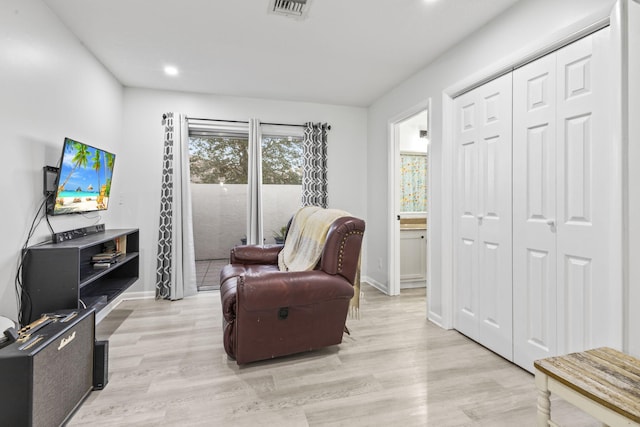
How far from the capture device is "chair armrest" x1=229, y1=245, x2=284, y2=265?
10.3 ft

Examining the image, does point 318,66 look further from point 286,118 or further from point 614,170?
point 614,170

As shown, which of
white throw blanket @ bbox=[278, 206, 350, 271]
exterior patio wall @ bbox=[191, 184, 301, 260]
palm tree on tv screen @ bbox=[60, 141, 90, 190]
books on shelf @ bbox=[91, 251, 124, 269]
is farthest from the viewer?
exterior patio wall @ bbox=[191, 184, 301, 260]

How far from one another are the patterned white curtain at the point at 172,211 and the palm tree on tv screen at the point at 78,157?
1.15 meters

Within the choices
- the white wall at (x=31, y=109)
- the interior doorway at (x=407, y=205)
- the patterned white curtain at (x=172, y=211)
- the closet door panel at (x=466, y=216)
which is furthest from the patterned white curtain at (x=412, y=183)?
the white wall at (x=31, y=109)

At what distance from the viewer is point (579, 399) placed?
1.03 metres

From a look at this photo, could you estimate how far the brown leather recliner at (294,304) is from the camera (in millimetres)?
1973

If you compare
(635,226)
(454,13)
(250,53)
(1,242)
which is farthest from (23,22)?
(635,226)

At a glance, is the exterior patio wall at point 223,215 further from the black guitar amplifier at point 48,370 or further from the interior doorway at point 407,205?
the black guitar amplifier at point 48,370

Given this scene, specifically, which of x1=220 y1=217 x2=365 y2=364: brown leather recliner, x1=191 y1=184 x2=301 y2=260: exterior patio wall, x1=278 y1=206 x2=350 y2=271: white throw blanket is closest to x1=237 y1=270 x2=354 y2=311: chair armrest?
x1=220 y1=217 x2=365 y2=364: brown leather recliner

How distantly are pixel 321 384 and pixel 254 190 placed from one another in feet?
8.32

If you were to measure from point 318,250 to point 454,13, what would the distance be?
1970 millimetres

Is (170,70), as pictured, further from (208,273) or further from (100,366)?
(100,366)

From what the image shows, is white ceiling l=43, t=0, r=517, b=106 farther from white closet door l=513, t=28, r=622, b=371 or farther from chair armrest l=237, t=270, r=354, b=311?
chair armrest l=237, t=270, r=354, b=311

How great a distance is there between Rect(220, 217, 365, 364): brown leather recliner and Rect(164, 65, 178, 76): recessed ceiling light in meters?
2.24
